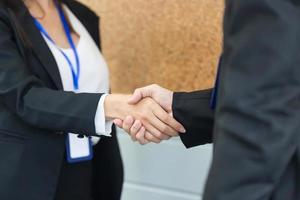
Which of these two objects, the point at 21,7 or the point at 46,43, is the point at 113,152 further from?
the point at 21,7

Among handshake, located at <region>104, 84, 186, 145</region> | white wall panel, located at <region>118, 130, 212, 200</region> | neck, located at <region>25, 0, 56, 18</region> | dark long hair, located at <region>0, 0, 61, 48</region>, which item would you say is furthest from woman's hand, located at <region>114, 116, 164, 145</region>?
white wall panel, located at <region>118, 130, 212, 200</region>

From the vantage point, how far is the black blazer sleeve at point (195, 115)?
110 cm

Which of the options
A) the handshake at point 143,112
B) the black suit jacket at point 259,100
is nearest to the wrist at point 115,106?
the handshake at point 143,112

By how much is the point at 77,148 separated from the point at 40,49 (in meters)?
0.29

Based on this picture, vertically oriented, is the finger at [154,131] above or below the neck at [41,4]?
below

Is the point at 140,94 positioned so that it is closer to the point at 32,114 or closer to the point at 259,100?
the point at 32,114

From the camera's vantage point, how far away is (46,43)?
1302 mm

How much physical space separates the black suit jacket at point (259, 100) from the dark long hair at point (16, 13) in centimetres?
71

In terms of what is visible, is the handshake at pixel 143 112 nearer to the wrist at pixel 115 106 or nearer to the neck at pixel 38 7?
the wrist at pixel 115 106

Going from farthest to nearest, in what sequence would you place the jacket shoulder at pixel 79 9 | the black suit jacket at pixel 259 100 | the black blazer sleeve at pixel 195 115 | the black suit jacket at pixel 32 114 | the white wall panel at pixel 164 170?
the white wall panel at pixel 164 170 < the jacket shoulder at pixel 79 9 < the black suit jacket at pixel 32 114 < the black blazer sleeve at pixel 195 115 < the black suit jacket at pixel 259 100

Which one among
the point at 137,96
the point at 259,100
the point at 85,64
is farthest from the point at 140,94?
the point at 259,100

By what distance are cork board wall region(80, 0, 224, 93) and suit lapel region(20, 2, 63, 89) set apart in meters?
0.51

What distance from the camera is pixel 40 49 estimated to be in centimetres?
127

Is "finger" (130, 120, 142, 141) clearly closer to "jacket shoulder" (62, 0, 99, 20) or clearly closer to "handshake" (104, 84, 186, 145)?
"handshake" (104, 84, 186, 145)
